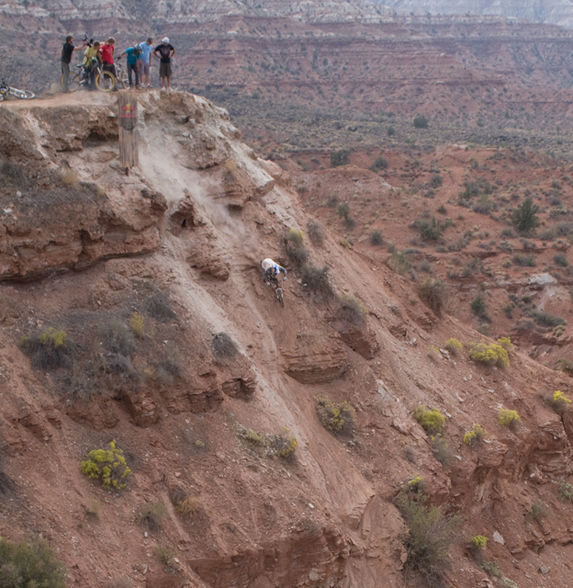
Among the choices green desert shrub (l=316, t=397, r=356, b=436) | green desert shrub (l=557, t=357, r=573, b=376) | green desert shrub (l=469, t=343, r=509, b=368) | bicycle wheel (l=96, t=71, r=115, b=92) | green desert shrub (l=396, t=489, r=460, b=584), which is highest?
bicycle wheel (l=96, t=71, r=115, b=92)

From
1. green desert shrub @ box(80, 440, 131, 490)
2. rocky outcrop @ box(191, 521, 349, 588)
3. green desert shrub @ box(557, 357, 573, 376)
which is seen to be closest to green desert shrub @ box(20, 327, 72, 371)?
green desert shrub @ box(80, 440, 131, 490)

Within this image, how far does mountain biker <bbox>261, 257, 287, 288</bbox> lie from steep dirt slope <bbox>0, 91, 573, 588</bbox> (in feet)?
0.69

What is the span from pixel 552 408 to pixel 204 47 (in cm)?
8662

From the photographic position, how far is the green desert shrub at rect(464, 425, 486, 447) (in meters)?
13.3

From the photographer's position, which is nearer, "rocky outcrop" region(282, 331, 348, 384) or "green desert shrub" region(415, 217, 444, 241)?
"rocky outcrop" region(282, 331, 348, 384)

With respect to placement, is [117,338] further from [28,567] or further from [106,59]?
[106,59]

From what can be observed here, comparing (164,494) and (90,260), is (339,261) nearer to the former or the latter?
(90,260)

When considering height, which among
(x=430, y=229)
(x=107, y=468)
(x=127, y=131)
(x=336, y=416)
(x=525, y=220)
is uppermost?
(x=127, y=131)

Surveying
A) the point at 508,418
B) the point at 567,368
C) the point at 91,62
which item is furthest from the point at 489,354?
the point at 91,62

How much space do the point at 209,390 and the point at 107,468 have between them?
2055mm

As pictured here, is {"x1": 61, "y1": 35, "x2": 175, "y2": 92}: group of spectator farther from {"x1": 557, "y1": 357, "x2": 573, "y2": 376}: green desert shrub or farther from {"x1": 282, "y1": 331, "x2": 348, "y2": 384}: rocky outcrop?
{"x1": 557, "y1": 357, "x2": 573, "y2": 376}: green desert shrub

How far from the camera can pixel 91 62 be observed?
12812 mm

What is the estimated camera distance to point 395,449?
39.8 feet

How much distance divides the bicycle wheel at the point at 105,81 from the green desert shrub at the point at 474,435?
9379 millimetres
